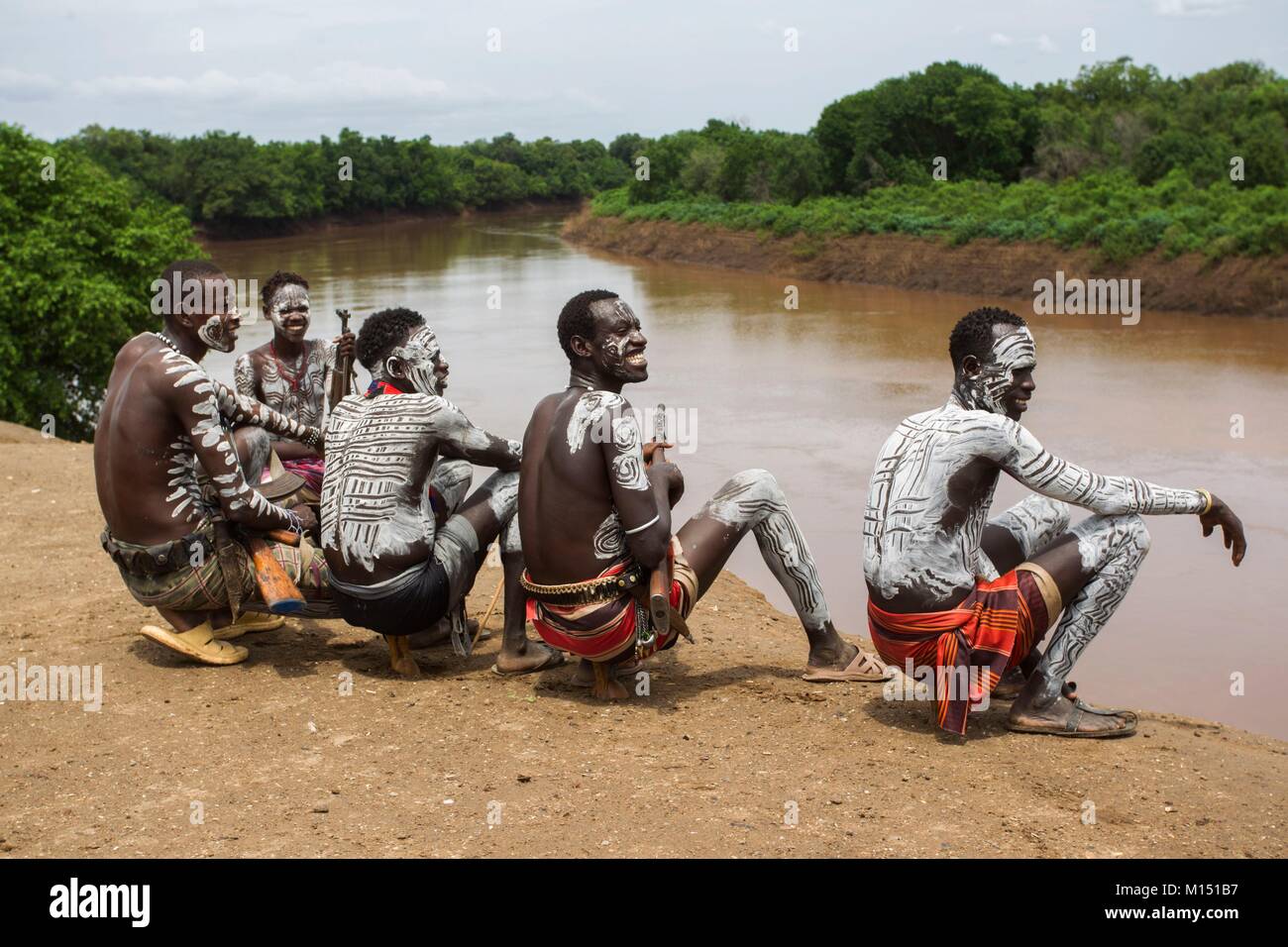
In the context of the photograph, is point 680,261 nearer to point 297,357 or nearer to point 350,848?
point 297,357

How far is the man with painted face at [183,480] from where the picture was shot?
16.6ft

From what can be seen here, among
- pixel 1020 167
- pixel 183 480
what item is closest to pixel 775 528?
pixel 183 480

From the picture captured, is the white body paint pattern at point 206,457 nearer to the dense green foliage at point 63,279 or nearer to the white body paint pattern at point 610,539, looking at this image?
the white body paint pattern at point 610,539

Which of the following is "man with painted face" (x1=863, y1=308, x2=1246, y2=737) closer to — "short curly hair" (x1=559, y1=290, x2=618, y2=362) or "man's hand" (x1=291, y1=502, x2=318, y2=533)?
"short curly hair" (x1=559, y1=290, x2=618, y2=362)

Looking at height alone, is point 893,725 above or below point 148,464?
below

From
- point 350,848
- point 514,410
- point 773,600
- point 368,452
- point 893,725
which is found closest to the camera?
point 350,848

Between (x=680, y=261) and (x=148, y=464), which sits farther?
(x=680, y=261)

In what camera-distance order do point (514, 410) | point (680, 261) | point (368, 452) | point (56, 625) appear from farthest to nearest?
point (680, 261) → point (514, 410) → point (56, 625) → point (368, 452)

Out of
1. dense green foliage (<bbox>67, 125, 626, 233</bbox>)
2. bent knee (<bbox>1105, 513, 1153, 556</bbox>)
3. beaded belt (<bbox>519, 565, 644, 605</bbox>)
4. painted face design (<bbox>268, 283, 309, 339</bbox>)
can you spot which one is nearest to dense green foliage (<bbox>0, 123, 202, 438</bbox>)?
painted face design (<bbox>268, 283, 309, 339</bbox>)

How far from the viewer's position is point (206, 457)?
5.06 meters

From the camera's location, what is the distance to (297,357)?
697cm

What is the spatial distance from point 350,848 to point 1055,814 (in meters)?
2.06

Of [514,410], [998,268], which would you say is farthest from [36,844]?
[998,268]

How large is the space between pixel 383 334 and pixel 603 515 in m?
1.26
